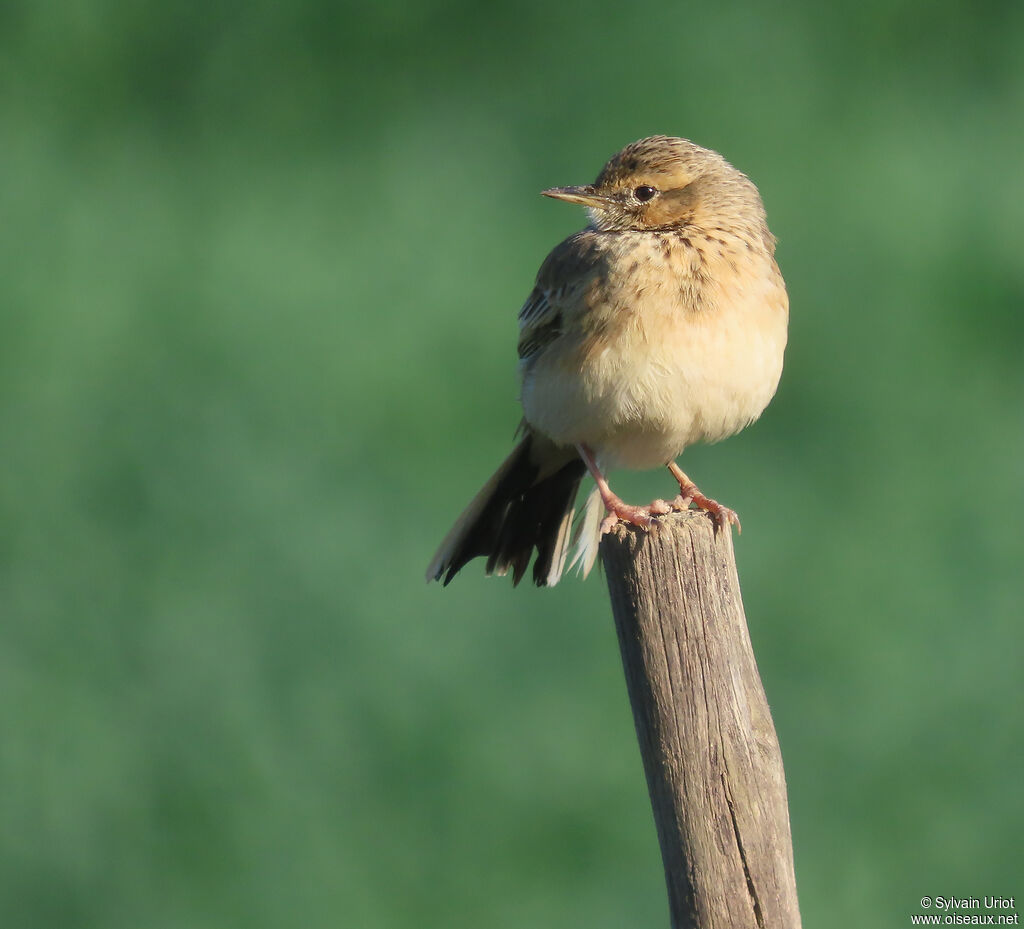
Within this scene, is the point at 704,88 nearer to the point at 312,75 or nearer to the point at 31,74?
the point at 312,75

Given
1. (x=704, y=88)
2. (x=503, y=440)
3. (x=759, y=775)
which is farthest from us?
(x=704, y=88)

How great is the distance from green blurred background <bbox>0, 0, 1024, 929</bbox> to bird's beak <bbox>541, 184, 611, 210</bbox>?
10.0 feet

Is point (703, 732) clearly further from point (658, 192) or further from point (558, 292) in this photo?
point (658, 192)

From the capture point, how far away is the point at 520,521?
21.6 feet

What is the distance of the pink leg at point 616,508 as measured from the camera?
501 centimetres

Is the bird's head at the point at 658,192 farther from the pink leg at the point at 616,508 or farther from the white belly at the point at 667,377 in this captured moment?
the pink leg at the point at 616,508

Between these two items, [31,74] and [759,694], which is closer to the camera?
[759,694]

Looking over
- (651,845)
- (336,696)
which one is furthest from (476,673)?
(651,845)

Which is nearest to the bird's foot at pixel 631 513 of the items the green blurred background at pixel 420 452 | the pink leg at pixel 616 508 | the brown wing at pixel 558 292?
the pink leg at pixel 616 508

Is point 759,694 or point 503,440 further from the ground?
point 503,440

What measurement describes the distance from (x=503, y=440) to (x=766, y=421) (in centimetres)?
159

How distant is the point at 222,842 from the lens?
8.47 metres

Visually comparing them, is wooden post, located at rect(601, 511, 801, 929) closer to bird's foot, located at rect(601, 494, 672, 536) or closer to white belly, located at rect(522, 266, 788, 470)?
bird's foot, located at rect(601, 494, 672, 536)

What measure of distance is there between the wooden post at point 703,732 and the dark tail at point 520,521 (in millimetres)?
1761
